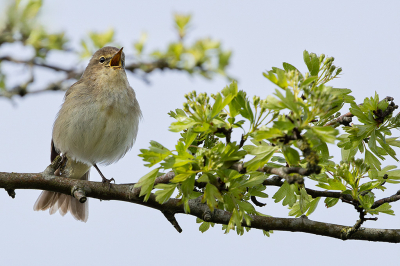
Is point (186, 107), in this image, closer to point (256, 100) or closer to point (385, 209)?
point (256, 100)

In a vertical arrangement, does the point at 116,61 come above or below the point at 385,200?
above

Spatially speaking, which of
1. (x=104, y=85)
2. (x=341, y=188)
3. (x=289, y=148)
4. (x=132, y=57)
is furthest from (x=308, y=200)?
(x=104, y=85)

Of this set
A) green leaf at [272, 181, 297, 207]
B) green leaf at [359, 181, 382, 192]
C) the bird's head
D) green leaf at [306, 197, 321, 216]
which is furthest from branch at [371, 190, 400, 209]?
the bird's head

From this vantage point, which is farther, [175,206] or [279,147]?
[175,206]

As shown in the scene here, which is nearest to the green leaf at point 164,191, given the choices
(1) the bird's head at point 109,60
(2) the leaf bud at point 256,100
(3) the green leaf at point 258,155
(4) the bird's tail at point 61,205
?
(3) the green leaf at point 258,155

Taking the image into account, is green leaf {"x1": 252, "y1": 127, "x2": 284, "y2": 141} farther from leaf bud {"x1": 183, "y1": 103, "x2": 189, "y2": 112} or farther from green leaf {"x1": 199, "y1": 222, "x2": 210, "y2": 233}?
green leaf {"x1": 199, "y1": 222, "x2": 210, "y2": 233}

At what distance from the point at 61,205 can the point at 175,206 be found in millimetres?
3274

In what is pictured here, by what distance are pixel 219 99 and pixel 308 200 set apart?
114 centimetres

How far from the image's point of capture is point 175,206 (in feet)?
11.2

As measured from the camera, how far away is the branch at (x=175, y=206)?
321cm

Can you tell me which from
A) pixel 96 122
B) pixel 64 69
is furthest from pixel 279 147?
pixel 96 122

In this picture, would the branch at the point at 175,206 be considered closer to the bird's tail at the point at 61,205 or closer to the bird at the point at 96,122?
the bird at the point at 96,122

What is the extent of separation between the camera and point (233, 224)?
9.32ft

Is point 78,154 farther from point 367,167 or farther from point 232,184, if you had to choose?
point 367,167
